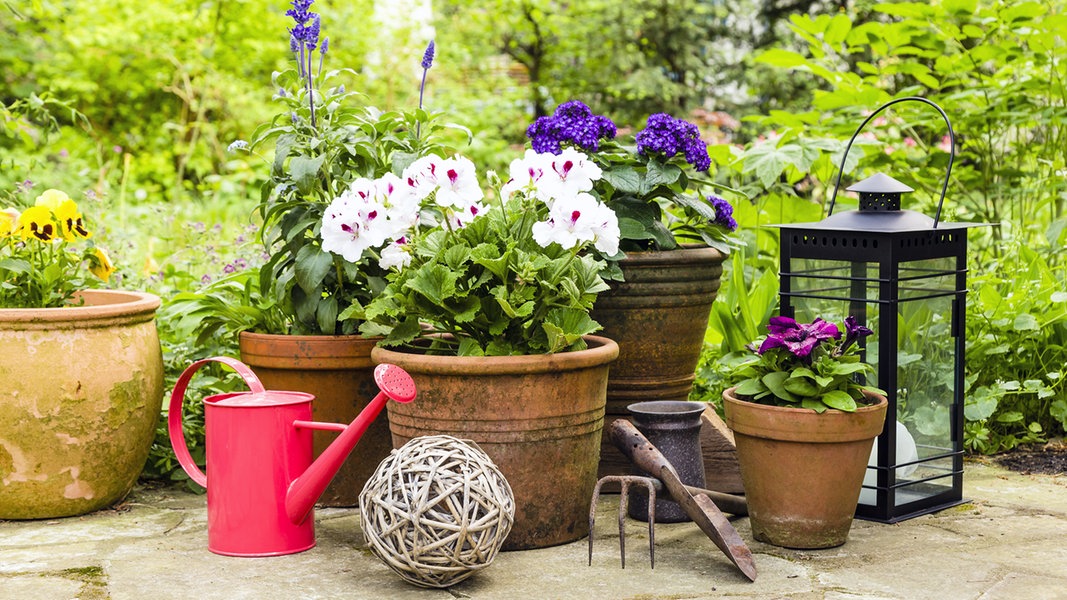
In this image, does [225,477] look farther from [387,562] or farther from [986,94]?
[986,94]

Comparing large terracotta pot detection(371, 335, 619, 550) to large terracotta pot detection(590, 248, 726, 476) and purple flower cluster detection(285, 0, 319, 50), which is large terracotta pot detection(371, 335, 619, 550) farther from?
purple flower cluster detection(285, 0, 319, 50)

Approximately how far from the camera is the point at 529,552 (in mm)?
2391

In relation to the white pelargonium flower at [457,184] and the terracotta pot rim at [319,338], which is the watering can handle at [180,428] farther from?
the white pelargonium flower at [457,184]

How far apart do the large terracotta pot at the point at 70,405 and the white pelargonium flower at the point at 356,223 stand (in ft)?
2.12

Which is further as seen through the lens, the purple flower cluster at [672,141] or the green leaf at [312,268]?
the purple flower cluster at [672,141]

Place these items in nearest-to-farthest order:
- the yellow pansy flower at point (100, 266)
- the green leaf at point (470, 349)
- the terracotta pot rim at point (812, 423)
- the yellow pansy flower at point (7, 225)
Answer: the terracotta pot rim at point (812, 423) → the green leaf at point (470, 349) → the yellow pansy flower at point (7, 225) → the yellow pansy flower at point (100, 266)

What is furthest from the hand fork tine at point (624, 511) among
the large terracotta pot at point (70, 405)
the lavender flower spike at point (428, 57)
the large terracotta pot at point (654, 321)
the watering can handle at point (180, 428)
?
the large terracotta pot at point (70, 405)

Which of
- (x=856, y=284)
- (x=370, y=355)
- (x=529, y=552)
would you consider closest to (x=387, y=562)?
(x=529, y=552)

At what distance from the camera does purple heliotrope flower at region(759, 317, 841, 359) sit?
232 centimetres

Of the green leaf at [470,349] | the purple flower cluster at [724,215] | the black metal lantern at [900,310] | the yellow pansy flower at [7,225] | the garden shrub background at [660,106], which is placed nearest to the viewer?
the green leaf at [470,349]

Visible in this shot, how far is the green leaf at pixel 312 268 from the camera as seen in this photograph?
2641 mm

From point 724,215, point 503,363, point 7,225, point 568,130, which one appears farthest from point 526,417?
point 7,225

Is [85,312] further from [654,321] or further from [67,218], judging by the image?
[654,321]

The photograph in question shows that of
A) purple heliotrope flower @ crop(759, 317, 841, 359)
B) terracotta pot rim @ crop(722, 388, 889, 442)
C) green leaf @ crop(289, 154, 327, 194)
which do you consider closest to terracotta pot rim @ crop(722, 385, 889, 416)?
terracotta pot rim @ crop(722, 388, 889, 442)
